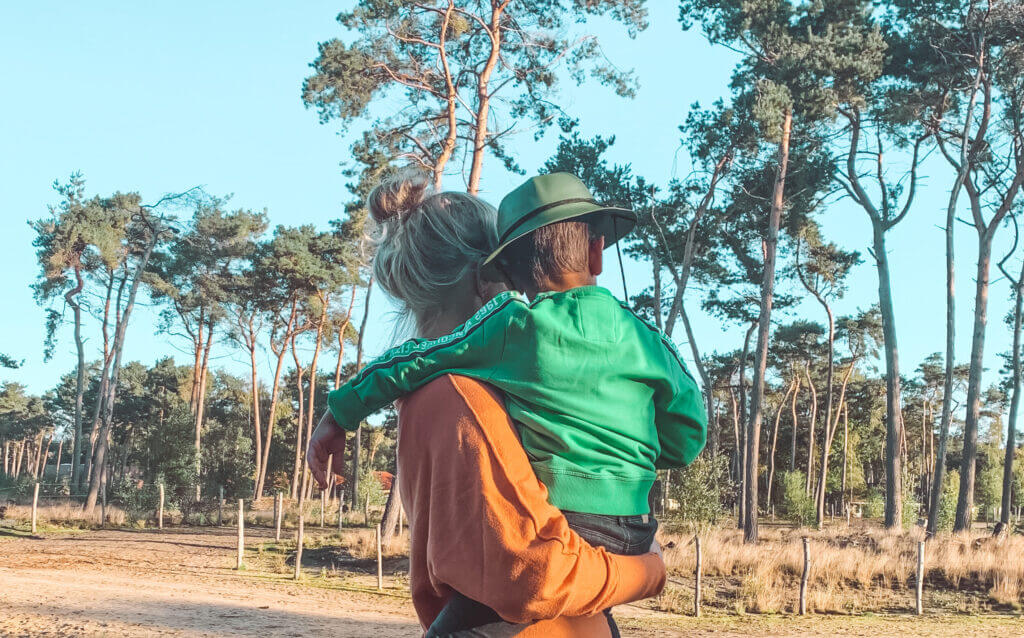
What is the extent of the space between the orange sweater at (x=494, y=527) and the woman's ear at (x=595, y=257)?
0.32 m

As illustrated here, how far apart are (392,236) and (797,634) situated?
1056 cm

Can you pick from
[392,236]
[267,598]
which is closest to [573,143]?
[267,598]

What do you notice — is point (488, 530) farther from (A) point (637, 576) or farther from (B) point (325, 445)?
(B) point (325, 445)

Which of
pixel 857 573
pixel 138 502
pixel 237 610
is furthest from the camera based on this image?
pixel 138 502

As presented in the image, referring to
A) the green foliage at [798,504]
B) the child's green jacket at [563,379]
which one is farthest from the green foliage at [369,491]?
the child's green jacket at [563,379]

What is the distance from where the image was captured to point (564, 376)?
4.17 feet

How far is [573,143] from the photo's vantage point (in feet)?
65.2

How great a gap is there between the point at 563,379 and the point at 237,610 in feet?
36.6

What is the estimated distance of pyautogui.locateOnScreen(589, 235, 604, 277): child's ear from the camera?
1479 millimetres

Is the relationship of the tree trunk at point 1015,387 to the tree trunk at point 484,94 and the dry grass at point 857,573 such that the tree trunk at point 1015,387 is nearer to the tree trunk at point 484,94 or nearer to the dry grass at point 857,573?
the dry grass at point 857,573

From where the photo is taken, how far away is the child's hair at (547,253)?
1.44 metres

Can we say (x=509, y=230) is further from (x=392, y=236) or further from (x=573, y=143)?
(x=573, y=143)

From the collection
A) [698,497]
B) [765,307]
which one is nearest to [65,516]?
[698,497]

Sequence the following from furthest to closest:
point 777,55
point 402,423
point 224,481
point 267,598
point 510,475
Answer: point 224,481, point 777,55, point 267,598, point 402,423, point 510,475
